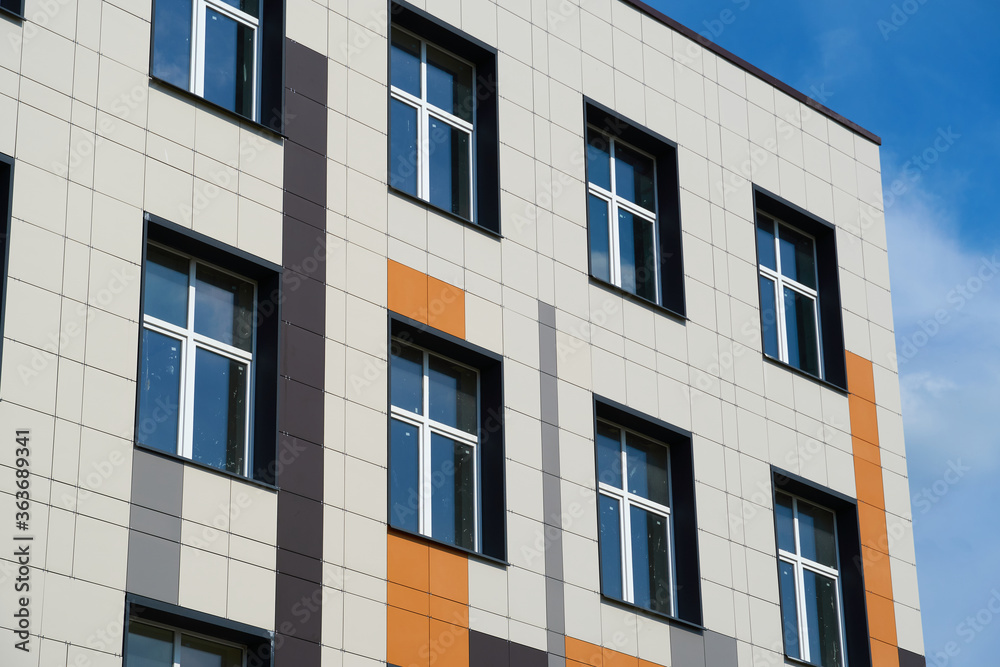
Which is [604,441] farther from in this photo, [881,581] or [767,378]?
A: [881,581]

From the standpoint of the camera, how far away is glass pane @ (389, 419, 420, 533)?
1742 cm

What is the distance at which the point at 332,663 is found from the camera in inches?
614

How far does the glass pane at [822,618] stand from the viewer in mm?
21484

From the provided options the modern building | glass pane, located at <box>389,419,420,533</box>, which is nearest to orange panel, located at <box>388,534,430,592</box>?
the modern building

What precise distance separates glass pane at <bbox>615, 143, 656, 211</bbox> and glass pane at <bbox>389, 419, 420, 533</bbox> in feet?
17.6

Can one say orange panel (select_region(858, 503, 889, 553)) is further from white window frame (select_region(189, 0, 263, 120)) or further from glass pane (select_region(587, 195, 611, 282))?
white window frame (select_region(189, 0, 263, 120))

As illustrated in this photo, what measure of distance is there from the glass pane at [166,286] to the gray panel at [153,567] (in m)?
2.40

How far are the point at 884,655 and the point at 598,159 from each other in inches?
293

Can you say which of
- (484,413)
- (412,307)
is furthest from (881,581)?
(412,307)

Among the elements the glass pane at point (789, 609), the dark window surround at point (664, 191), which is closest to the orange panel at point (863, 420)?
the glass pane at point (789, 609)

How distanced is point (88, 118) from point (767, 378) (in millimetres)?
9903

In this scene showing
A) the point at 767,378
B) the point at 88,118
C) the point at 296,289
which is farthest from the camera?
the point at 767,378

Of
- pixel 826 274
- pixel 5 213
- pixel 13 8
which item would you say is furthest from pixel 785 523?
pixel 13 8

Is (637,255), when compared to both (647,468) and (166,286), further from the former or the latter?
(166,286)
